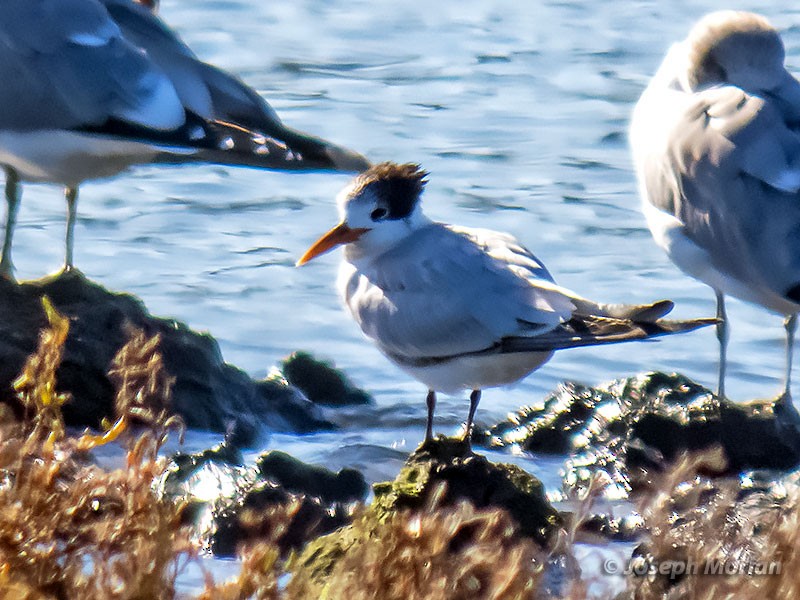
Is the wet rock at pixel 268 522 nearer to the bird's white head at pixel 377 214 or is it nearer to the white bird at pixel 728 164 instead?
the bird's white head at pixel 377 214

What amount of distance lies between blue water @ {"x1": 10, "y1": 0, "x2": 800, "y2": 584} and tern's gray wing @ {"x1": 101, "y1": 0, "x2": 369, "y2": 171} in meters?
1.13

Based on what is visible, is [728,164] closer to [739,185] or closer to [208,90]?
[739,185]

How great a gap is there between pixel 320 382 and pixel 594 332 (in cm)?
206

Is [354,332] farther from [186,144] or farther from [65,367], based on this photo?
[65,367]

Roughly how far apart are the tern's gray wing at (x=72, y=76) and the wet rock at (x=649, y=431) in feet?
6.40

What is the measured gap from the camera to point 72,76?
620cm

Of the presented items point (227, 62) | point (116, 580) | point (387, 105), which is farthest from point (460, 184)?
point (116, 580)

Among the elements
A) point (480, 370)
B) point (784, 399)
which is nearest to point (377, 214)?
point (480, 370)

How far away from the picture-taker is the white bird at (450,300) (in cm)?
478

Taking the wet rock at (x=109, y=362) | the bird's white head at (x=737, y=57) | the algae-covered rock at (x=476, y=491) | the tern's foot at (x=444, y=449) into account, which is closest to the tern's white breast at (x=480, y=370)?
the tern's foot at (x=444, y=449)

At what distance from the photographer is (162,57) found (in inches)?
253

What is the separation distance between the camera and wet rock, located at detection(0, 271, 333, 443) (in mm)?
5488

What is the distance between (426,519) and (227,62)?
948cm

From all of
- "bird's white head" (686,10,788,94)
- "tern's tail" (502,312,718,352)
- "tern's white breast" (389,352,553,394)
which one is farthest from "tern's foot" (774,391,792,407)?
"tern's tail" (502,312,718,352)
